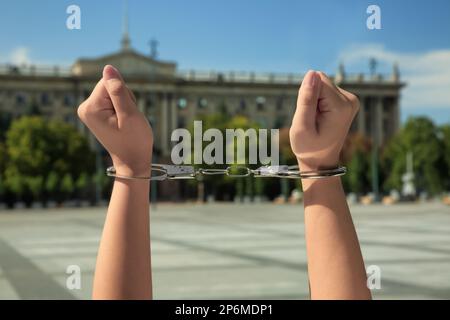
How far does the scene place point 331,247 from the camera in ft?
5.76

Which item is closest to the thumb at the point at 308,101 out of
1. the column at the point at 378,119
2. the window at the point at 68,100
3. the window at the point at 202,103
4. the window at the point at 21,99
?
the column at the point at 378,119

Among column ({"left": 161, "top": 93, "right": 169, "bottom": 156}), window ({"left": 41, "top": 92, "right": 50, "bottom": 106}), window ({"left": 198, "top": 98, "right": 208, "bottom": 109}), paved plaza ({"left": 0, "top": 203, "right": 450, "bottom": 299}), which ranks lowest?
paved plaza ({"left": 0, "top": 203, "right": 450, "bottom": 299})

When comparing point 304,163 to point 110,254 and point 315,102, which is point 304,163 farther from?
point 110,254

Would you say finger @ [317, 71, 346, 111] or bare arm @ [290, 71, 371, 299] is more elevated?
finger @ [317, 71, 346, 111]

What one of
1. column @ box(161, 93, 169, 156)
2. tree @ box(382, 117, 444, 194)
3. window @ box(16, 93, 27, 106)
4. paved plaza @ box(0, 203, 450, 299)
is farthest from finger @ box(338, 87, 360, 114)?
window @ box(16, 93, 27, 106)

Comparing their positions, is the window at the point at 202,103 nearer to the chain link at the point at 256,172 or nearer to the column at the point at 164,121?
the column at the point at 164,121

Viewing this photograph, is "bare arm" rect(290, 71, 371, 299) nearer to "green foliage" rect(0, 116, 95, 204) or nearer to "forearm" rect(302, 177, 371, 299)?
"forearm" rect(302, 177, 371, 299)

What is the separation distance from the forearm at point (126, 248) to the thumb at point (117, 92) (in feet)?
0.74

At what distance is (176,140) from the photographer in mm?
1955

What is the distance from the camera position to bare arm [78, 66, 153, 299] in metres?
1.70

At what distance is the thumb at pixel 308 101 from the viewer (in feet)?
5.46

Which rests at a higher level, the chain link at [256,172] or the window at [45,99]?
the window at [45,99]

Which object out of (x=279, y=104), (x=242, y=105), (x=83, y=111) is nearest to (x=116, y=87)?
(x=83, y=111)
